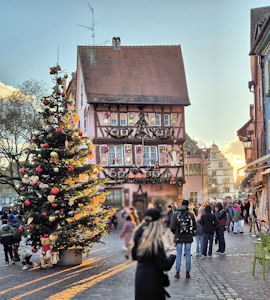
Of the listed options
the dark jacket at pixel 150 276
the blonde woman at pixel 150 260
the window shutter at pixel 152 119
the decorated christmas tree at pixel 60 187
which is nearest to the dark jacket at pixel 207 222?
the decorated christmas tree at pixel 60 187

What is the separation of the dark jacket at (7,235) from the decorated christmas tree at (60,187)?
1296 mm

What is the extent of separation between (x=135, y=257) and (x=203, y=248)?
11535 millimetres

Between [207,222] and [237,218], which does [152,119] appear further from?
[207,222]

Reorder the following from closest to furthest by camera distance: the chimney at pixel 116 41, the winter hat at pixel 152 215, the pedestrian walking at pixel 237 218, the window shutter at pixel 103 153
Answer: the winter hat at pixel 152 215, the pedestrian walking at pixel 237 218, the window shutter at pixel 103 153, the chimney at pixel 116 41

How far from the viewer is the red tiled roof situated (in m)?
42.4

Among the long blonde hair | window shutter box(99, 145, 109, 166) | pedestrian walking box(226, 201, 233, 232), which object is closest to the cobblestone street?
the long blonde hair

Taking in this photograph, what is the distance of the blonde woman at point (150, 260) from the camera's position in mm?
5852

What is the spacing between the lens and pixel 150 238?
5852 millimetres

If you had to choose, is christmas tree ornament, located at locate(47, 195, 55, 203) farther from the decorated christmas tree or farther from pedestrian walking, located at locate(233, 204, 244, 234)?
pedestrian walking, located at locate(233, 204, 244, 234)

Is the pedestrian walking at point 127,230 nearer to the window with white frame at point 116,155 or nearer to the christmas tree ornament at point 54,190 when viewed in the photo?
the christmas tree ornament at point 54,190

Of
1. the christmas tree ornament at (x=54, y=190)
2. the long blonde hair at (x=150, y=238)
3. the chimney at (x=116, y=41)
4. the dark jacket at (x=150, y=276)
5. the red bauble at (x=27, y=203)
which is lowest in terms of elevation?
the dark jacket at (x=150, y=276)

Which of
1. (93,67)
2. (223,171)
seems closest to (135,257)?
(93,67)

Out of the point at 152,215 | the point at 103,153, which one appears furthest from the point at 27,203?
the point at 103,153

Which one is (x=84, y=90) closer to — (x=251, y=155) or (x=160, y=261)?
(x=251, y=155)
